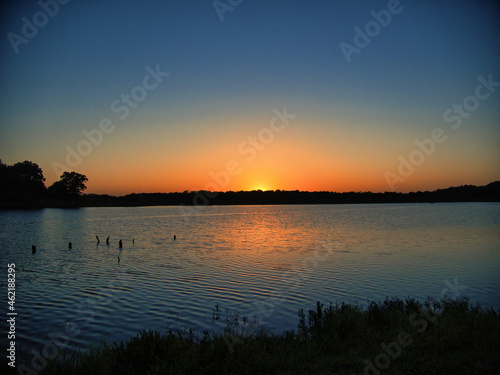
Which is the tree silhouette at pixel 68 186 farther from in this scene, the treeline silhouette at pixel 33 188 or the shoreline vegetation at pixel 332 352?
the shoreline vegetation at pixel 332 352

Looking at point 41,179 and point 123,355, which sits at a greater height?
point 41,179

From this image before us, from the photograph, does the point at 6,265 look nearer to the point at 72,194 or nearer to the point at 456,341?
the point at 456,341

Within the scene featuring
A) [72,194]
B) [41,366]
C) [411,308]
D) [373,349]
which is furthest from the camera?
[72,194]

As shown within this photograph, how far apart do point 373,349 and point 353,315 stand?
213 centimetres

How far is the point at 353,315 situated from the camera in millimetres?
11250

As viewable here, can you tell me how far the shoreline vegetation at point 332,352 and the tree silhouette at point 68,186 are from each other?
180 metres

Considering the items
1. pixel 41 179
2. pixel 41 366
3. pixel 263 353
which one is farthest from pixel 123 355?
pixel 41 179

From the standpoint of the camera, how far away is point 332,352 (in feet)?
30.3

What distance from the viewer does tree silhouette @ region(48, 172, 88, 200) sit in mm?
168500

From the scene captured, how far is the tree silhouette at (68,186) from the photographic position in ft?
553

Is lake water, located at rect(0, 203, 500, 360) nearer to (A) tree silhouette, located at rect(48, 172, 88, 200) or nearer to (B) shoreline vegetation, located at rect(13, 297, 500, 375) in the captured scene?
(B) shoreline vegetation, located at rect(13, 297, 500, 375)

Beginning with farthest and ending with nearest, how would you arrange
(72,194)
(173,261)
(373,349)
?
1. (72,194)
2. (173,261)
3. (373,349)

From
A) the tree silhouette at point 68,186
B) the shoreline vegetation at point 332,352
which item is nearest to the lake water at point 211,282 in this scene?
the shoreline vegetation at point 332,352

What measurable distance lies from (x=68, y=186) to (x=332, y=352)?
18372cm
